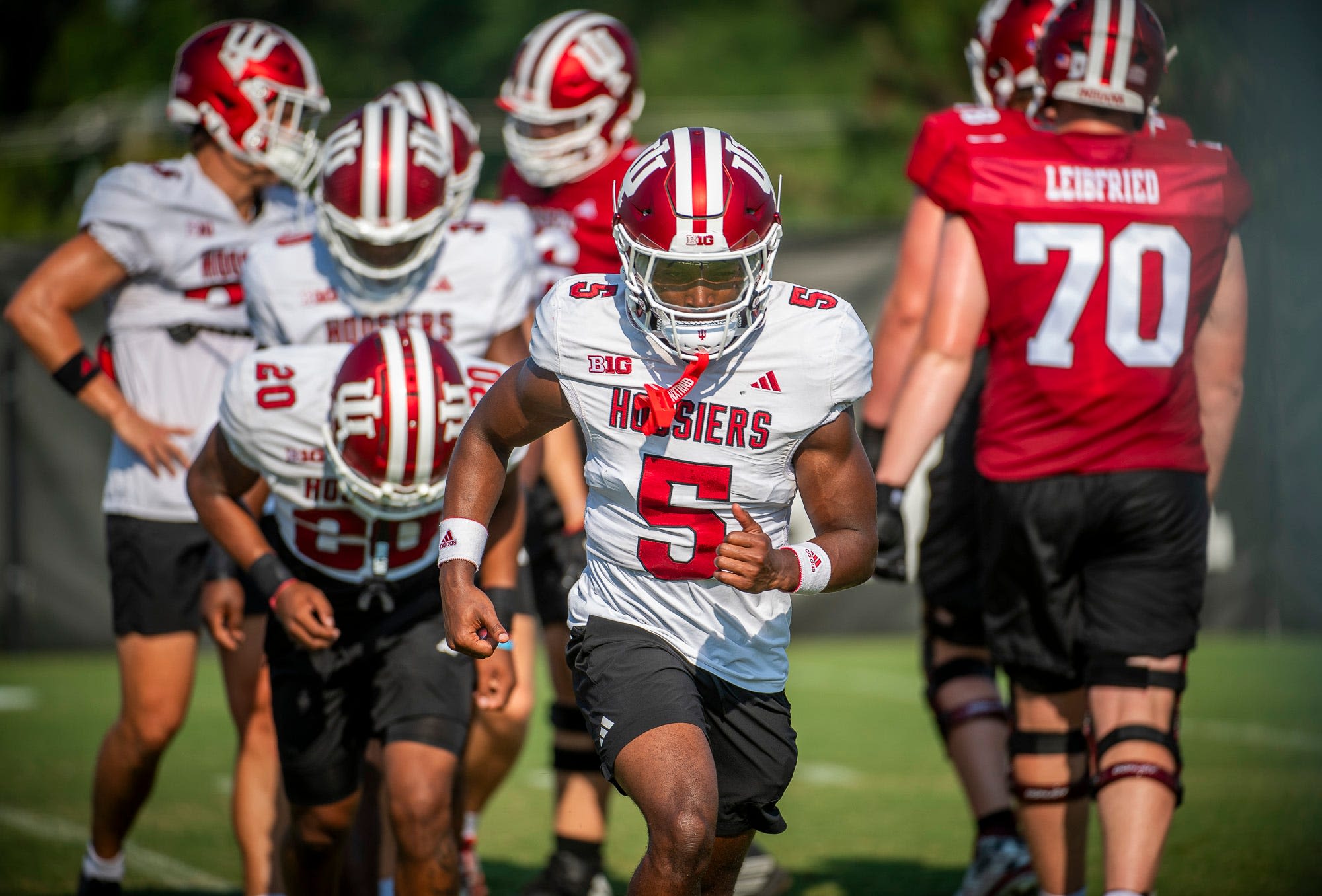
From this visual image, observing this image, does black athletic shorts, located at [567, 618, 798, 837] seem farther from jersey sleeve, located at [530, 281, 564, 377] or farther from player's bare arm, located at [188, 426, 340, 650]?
player's bare arm, located at [188, 426, 340, 650]

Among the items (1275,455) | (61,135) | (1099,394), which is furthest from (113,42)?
(1099,394)

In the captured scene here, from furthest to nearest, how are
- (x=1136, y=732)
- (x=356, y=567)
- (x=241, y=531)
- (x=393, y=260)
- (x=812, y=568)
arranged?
1. (x=393, y=260)
2. (x=356, y=567)
3. (x=241, y=531)
4. (x=1136, y=732)
5. (x=812, y=568)

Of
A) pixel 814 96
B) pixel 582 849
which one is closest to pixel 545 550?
pixel 582 849

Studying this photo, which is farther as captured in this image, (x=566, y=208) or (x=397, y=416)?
(x=566, y=208)

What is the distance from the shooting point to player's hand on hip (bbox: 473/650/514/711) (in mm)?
3723

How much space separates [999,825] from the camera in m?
4.48

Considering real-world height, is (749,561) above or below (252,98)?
below

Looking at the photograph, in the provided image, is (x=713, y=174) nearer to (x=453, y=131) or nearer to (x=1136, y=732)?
(x=1136, y=732)

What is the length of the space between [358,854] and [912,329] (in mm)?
2154

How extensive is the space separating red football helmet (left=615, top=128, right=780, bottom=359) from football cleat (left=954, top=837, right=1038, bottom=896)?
6.80 feet

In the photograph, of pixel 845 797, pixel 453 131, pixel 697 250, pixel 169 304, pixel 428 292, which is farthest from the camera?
pixel 845 797

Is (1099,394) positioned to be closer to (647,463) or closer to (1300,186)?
(647,463)

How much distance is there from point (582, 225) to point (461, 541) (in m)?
2.10

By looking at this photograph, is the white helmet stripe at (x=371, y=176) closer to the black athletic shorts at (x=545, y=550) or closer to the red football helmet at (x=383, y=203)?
the red football helmet at (x=383, y=203)
